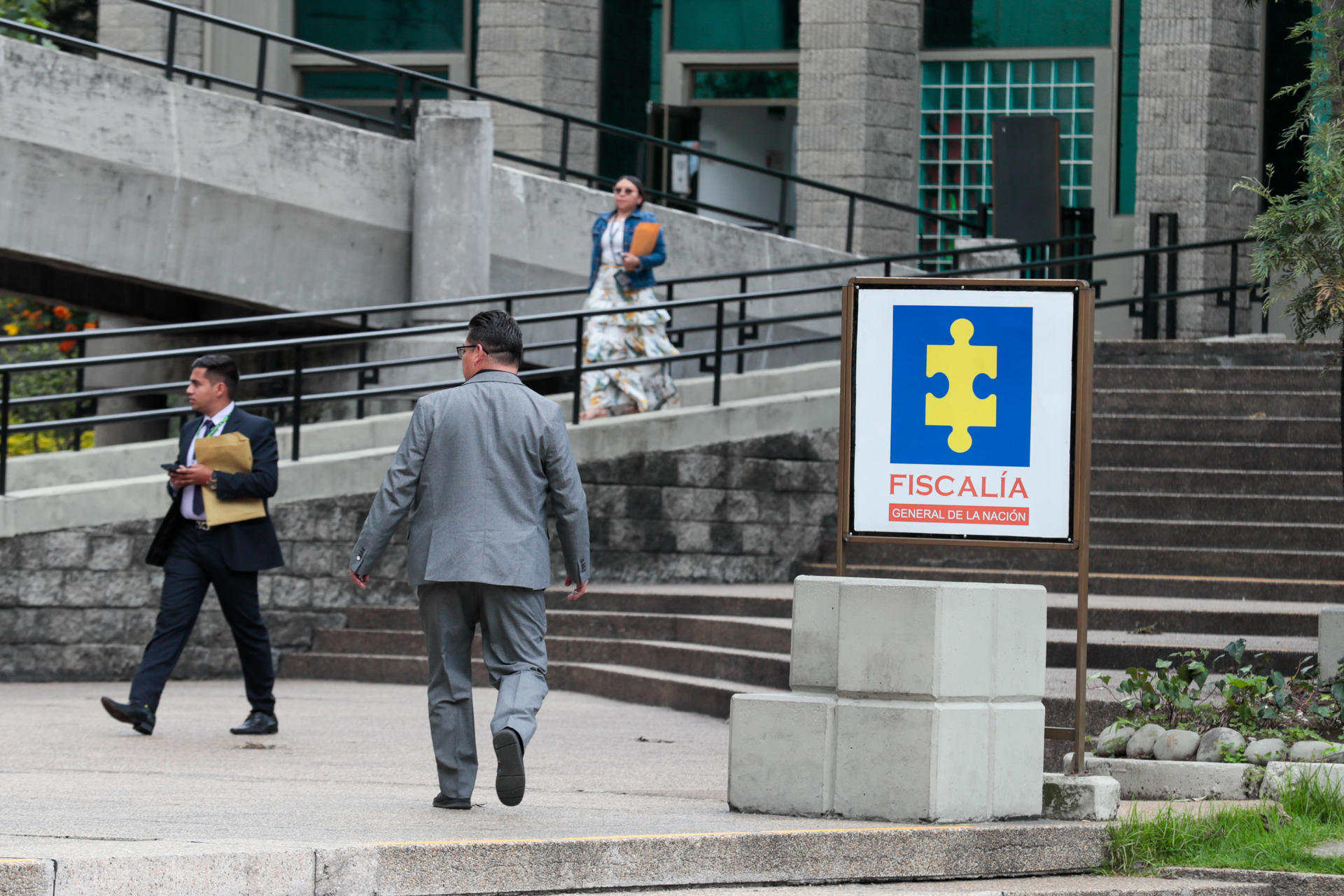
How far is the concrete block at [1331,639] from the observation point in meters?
8.20

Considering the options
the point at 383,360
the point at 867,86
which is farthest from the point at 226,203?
the point at 867,86

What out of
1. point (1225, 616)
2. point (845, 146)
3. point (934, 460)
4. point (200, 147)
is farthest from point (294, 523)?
point (845, 146)

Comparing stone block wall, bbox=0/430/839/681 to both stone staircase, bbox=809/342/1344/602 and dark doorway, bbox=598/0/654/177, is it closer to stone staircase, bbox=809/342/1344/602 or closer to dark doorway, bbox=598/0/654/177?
stone staircase, bbox=809/342/1344/602

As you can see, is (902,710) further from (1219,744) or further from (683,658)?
(683,658)

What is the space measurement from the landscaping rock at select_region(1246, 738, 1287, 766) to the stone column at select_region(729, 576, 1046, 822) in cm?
119

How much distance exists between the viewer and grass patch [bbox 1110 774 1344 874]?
252 inches

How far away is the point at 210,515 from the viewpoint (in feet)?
30.7

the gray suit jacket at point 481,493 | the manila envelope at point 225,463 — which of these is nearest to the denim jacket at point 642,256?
the manila envelope at point 225,463

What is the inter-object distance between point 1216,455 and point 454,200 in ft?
20.5

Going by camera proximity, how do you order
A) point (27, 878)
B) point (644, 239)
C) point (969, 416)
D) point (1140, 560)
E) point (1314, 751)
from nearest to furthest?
point (27, 878) → point (969, 416) → point (1314, 751) → point (1140, 560) → point (644, 239)

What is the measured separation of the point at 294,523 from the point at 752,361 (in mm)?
6104

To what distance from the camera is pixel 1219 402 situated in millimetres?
14297

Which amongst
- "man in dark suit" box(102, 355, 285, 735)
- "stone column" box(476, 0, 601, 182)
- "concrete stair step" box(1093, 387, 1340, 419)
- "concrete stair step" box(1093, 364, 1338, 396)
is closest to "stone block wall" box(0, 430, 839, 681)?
"concrete stair step" box(1093, 387, 1340, 419)

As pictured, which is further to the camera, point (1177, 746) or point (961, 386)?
point (1177, 746)
